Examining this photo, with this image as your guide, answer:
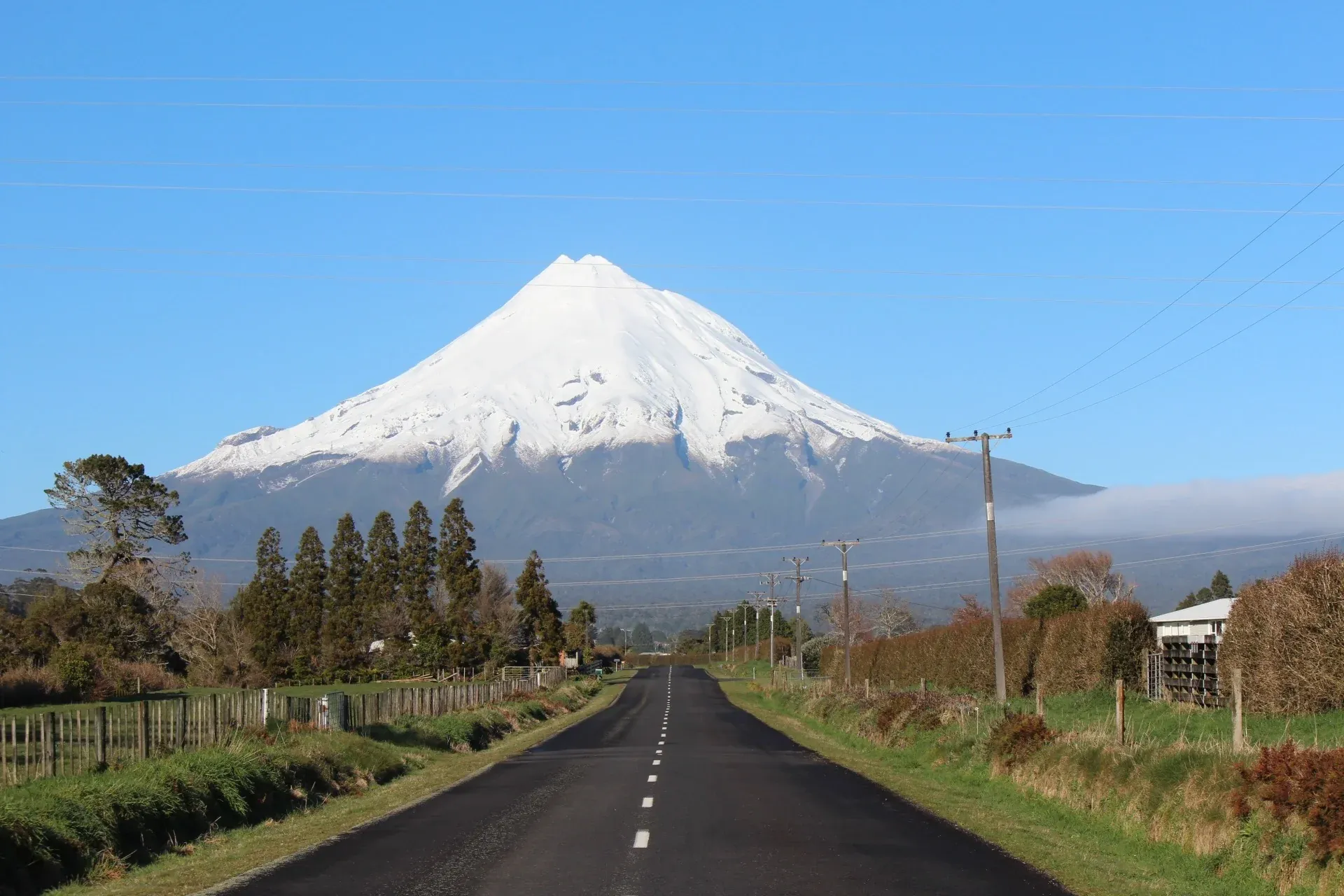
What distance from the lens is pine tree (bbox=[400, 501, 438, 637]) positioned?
120250mm

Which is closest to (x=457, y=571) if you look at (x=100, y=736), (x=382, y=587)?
(x=382, y=587)

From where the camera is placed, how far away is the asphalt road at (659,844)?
1406 centimetres

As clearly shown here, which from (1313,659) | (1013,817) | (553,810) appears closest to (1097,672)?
(1313,659)

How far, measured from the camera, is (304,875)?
588 inches

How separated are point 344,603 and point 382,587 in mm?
Result: 3278

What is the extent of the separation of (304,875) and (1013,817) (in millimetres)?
10969

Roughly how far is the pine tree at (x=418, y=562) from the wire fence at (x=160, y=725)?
264ft

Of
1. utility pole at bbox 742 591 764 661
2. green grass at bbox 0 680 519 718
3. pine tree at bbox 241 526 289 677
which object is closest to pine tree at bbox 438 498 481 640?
green grass at bbox 0 680 519 718

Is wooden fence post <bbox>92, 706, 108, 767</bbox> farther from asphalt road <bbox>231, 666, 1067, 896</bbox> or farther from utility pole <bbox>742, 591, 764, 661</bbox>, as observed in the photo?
utility pole <bbox>742, 591, 764, 661</bbox>

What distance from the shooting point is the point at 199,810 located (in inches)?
765

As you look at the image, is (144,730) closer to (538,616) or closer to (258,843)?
(258,843)

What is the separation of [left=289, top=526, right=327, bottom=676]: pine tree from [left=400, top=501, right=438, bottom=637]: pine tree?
273 inches

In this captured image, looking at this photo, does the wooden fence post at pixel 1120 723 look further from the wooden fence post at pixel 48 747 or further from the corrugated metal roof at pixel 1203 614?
the corrugated metal roof at pixel 1203 614

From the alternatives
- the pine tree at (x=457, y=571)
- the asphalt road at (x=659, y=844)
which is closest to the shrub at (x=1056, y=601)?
the pine tree at (x=457, y=571)
